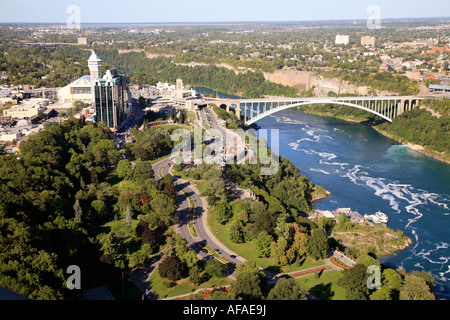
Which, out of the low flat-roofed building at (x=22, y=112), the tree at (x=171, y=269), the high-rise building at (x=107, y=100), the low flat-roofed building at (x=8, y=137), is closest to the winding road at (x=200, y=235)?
the tree at (x=171, y=269)

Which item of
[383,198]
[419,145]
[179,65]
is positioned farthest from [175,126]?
[179,65]

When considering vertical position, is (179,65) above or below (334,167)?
above

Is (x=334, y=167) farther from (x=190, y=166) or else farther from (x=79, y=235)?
(x=79, y=235)

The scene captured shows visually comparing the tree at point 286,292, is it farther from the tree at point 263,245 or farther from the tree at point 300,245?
the tree at point 300,245

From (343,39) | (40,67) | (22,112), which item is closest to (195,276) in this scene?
(22,112)

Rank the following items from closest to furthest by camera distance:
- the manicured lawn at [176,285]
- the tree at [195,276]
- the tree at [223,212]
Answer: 1. the manicured lawn at [176,285]
2. the tree at [195,276]
3. the tree at [223,212]

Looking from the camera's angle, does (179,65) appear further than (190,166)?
Yes
